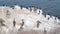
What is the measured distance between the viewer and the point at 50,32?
73.4 feet

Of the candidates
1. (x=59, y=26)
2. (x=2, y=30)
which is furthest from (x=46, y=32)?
(x=2, y=30)

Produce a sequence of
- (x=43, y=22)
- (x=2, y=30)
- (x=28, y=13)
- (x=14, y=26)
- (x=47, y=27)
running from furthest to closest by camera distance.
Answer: (x=28, y=13) < (x=43, y=22) < (x=47, y=27) < (x=14, y=26) < (x=2, y=30)

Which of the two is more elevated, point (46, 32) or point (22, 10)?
point (22, 10)

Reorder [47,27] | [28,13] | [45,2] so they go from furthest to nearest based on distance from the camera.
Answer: [45,2], [28,13], [47,27]

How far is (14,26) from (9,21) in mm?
1495

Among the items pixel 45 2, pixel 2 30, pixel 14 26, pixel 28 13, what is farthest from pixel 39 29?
pixel 45 2

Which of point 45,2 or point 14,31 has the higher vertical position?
point 45,2

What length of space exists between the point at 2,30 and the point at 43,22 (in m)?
5.99

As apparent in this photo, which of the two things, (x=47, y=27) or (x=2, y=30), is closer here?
(x=2, y=30)

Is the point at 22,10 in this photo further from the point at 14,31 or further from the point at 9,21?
the point at 14,31

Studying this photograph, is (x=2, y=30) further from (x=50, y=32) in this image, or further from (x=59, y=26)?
(x=59, y=26)

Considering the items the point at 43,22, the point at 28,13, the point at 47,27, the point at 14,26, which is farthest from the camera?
the point at 28,13

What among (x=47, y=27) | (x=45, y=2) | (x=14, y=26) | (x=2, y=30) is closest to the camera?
(x=2, y=30)

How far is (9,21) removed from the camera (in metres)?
23.2
